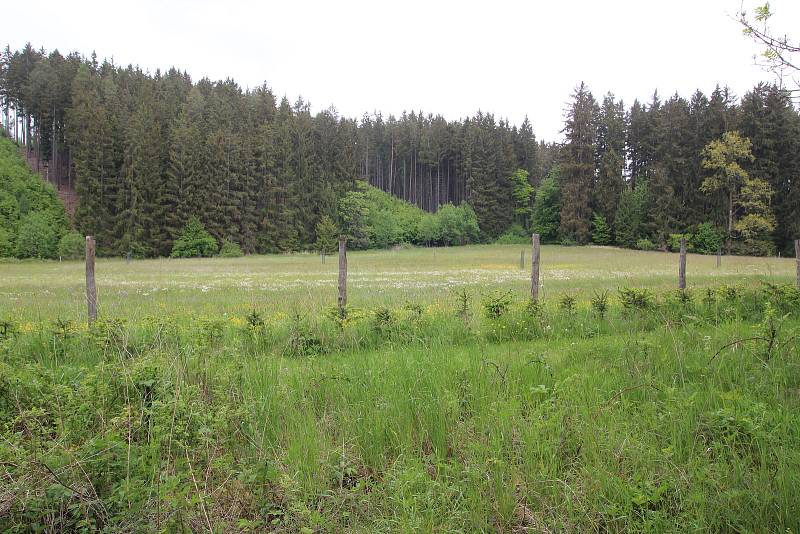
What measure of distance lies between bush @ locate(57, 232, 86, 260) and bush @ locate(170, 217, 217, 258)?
10436 mm

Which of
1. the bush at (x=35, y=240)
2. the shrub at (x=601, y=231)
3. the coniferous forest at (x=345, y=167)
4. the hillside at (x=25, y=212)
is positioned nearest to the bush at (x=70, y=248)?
the bush at (x=35, y=240)

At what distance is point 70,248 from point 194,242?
1430cm

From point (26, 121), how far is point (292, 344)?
10989 centimetres

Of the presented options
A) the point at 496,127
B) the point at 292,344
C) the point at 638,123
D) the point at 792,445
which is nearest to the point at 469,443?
the point at 792,445

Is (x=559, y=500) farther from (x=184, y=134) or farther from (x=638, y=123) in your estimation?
(x=638, y=123)

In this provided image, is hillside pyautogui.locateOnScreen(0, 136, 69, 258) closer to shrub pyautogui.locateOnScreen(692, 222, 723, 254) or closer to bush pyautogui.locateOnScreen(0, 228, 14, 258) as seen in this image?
bush pyautogui.locateOnScreen(0, 228, 14, 258)

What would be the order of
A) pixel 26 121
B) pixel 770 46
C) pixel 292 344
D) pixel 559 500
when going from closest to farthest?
pixel 559 500 < pixel 292 344 < pixel 770 46 < pixel 26 121

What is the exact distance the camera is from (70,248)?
57.1 meters

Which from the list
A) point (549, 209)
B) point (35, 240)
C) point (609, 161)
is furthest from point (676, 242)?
point (35, 240)

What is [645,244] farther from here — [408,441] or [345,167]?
[408,441]

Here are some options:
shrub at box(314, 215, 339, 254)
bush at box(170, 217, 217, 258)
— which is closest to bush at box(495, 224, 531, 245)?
shrub at box(314, 215, 339, 254)

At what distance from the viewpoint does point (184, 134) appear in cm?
7238

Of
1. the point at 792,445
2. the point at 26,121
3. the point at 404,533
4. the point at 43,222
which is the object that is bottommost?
the point at 404,533

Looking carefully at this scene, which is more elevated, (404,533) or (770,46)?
(770,46)
